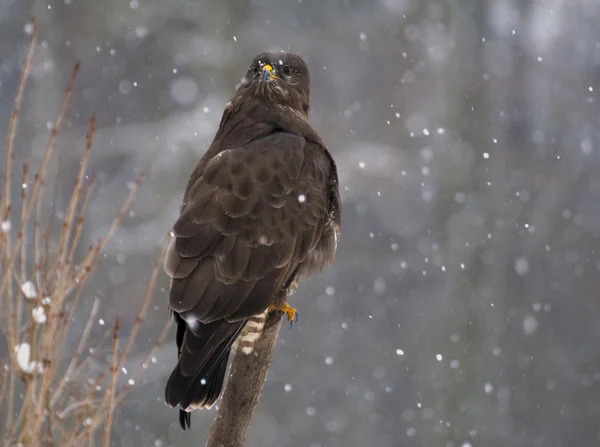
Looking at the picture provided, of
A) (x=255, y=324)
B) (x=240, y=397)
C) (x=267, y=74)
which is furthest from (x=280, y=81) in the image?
(x=240, y=397)

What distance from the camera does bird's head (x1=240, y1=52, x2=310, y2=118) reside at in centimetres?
420

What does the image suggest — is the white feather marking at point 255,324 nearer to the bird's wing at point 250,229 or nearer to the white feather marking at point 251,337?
the white feather marking at point 251,337

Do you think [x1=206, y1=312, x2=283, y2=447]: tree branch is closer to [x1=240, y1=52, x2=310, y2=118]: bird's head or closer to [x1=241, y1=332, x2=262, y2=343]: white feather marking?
[x1=241, y1=332, x2=262, y2=343]: white feather marking

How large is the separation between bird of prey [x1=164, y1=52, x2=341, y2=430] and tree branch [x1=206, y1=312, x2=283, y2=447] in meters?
0.05

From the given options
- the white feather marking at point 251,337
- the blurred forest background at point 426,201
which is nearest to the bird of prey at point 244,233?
the white feather marking at point 251,337

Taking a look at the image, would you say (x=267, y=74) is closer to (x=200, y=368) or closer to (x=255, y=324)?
(x=255, y=324)

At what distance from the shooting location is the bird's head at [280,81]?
420 centimetres

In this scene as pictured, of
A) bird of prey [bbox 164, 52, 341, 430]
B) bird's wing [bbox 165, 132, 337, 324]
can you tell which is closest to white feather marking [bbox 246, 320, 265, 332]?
bird of prey [bbox 164, 52, 341, 430]

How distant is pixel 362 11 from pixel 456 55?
93cm

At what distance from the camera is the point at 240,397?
3.43m

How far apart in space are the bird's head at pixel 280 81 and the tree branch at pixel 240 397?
3.77 ft

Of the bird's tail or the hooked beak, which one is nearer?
the bird's tail

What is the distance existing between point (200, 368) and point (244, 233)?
56 cm

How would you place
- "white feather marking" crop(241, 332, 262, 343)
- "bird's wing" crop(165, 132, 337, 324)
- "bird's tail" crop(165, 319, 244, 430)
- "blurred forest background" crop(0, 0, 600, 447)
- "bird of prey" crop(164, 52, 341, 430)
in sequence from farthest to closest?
"blurred forest background" crop(0, 0, 600, 447) → "white feather marking" crop(241, 332, 262, 343) → "bird's wing" crop(165, 132, 337, 324) → "bird of prey" crop(164, 52, 341, 430) → "bird's tail" crop(165, 319, 244, 430)
